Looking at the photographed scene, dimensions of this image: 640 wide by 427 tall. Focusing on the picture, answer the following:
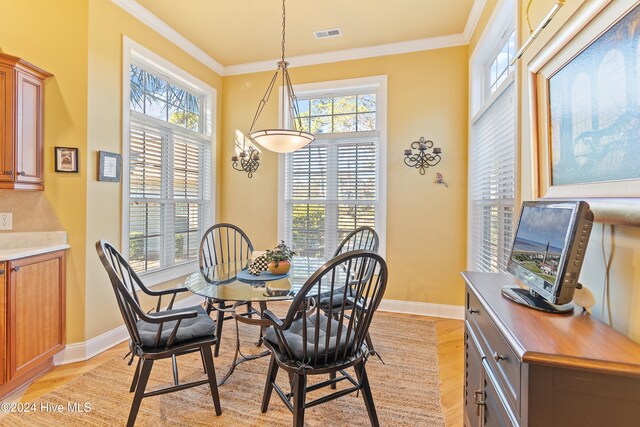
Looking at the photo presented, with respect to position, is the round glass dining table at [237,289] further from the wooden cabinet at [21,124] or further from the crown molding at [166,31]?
the crown molding at [166,31]

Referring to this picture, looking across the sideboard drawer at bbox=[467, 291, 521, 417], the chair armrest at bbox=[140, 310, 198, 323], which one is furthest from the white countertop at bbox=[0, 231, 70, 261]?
the sideboard drawer at bbox=[467, 291, 521, 417]

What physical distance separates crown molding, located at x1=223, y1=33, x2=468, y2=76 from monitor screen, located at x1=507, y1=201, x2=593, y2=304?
279cm

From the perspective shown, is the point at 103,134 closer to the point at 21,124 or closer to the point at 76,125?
the point at 76,125

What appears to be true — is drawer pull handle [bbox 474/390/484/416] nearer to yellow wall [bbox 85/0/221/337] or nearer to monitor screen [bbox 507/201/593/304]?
monitor screen [bbox 507/201/593/304]

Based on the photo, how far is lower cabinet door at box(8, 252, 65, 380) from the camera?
6.82 feet

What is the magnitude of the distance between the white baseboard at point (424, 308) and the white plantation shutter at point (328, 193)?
3.06 feet

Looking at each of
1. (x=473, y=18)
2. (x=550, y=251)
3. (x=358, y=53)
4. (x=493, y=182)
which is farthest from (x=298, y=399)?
(x=358, y=53)

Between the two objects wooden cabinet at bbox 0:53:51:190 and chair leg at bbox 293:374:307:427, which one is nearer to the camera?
chair leg at bbox 293:374:307:427

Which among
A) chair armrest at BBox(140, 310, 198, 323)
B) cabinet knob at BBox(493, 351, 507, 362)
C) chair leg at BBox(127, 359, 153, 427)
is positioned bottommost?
chair leg at BBox(127, 359, 153, 427)

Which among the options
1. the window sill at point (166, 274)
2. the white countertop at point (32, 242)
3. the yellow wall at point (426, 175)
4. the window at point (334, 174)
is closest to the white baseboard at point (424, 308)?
the yellow wall at point (426, 175)

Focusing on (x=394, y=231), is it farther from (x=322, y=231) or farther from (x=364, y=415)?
(x=364, y=415)

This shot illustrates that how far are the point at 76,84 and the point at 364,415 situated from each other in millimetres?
3209

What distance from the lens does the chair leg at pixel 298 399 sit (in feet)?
4.93

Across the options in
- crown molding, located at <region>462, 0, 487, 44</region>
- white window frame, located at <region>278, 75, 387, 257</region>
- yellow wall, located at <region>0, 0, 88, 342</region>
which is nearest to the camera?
yellow wall, located at <region>0, 0, 88, 342</region>
